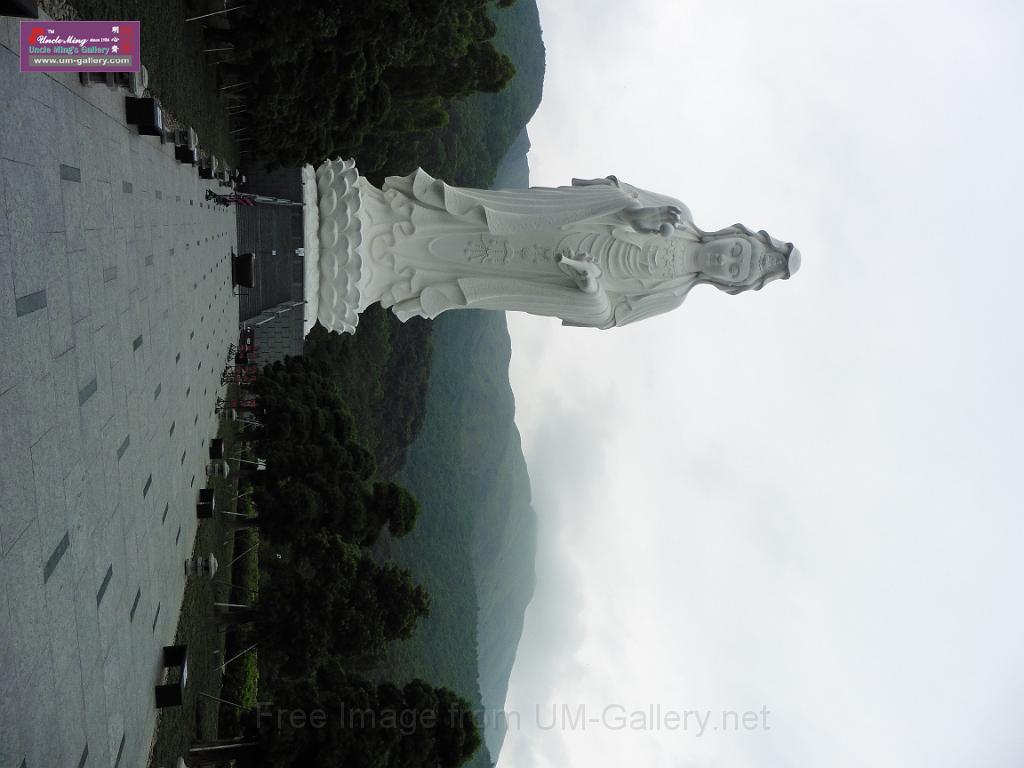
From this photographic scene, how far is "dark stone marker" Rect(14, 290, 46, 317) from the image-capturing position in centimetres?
573

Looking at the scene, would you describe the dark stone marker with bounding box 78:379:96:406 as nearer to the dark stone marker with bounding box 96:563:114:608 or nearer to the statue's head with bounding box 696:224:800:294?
the dark stone marker with bounding box 96:563:114:608

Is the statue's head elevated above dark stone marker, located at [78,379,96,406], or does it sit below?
above

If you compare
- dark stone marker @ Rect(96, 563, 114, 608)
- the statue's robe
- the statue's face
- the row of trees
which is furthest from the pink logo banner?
the row of trees

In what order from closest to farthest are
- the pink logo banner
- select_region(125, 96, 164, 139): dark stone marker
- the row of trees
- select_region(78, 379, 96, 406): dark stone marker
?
the pink logo banner < select_region(78, 379, 96, 406): dark stone marker < select_region(125, 96, 164, 139): dark stone marker < the row of trees

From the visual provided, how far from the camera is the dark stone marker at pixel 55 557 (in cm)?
602

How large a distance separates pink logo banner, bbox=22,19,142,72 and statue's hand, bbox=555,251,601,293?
20.1 ft

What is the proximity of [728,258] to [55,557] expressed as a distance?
375 inches

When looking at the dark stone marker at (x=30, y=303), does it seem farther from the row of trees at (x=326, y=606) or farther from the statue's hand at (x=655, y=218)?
the row of trees at (x=326, y=606)

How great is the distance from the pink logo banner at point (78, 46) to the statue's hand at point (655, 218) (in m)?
6.90

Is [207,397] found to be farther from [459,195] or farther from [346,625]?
[459,195]

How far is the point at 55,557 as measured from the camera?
6.21 meters

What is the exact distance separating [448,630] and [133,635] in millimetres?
38851

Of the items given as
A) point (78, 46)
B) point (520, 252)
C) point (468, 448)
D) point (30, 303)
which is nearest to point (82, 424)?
point (30, 303)

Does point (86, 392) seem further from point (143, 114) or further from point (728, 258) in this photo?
point (728, 258)
